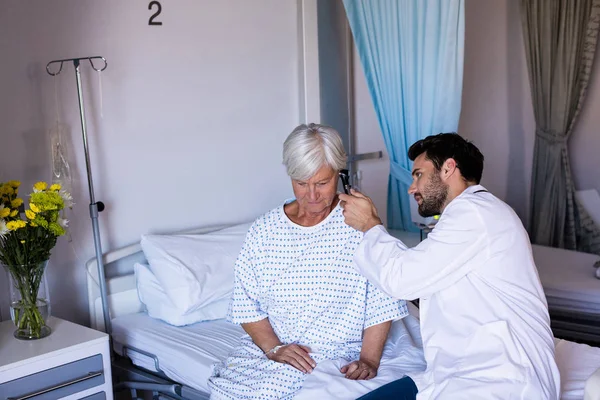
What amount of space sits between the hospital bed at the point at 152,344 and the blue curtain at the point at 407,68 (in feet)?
3.94

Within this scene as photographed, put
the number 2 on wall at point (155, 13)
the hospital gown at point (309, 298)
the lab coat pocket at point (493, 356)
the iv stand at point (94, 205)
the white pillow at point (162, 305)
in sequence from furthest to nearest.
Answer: the number 2 on wall at point (155, 13) → the white pillow at point (162, 305) → the iv stand at point (94, 205) → the hospital gown at point (309, 298) → the lab coat pocket at point (493, 356)

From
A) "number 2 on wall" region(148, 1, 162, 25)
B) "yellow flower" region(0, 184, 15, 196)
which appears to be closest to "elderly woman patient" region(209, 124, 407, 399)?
"yellow flower" region(0, 184, 15, 196)

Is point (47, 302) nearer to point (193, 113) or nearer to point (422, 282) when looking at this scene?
point (193, 113)

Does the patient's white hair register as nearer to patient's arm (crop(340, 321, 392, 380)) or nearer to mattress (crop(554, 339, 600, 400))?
patient's arm (crop(340, 321, 392, 380))

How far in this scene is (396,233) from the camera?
12.4 ft

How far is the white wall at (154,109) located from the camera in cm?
276

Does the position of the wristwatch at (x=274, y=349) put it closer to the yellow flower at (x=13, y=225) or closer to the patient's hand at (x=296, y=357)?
the patient's hand at (x=296, y=357)

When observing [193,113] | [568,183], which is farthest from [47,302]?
[568,183]

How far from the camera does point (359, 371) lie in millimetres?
2146

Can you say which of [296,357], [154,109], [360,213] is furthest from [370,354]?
[154,109]

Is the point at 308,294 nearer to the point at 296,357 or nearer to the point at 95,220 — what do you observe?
the point at 296,357

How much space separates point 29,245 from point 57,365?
0.42 metres

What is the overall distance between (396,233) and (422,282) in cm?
185

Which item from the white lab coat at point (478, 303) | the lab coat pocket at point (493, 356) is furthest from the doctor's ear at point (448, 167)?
the lab coat pocket at point (493, 356)
